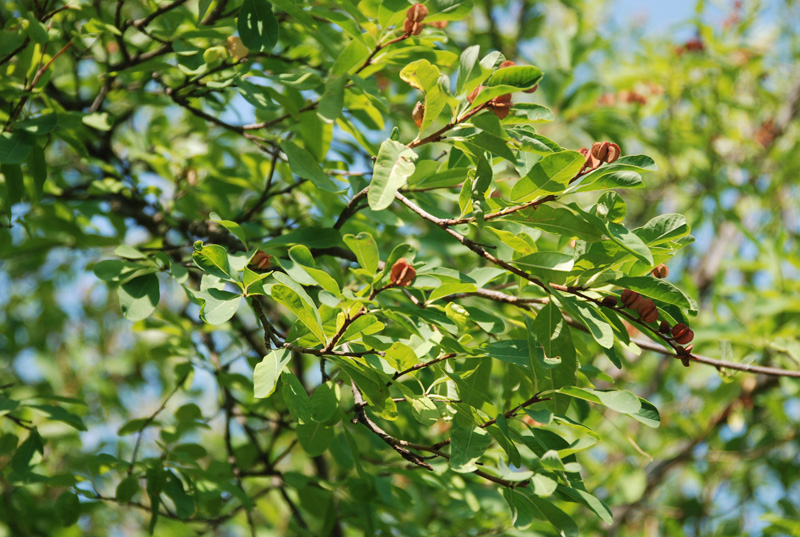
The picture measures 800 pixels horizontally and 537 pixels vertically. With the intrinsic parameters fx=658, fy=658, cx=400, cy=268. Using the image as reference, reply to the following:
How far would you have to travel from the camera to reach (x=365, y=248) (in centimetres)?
105

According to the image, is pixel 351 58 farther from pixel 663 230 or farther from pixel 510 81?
pixel 663 230

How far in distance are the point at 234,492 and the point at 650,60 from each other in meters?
2.91

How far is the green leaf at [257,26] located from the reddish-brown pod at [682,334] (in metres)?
0.95

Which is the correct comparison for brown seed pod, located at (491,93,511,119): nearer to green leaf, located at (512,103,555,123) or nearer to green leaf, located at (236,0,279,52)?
green leaf, located at (512,103,555,123)

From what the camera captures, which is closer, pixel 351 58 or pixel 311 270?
pixel 311 270

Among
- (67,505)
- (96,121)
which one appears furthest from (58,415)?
(96,121)

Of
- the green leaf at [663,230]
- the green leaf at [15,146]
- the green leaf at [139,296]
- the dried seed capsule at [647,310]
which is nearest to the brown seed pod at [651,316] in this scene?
the dried seed capsule at [647,310]

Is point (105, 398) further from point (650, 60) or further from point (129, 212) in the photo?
point (650, 60)

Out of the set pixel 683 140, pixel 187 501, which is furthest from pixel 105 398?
pixel 683 140

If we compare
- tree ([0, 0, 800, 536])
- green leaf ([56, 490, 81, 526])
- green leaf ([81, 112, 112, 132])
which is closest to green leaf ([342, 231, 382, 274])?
tree ([0, 0, 800, 536])

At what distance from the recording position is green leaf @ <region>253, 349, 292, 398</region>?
3.15 feet

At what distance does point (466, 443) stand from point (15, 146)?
1078mm

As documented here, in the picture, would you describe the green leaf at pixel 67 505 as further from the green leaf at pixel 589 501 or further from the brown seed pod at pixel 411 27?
the brown seed pod at pixel 411 27

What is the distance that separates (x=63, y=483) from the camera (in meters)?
1.55
